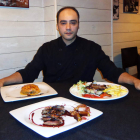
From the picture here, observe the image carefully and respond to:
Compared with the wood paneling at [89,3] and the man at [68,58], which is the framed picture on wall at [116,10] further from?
the man at [68,58]

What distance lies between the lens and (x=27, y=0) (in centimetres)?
213

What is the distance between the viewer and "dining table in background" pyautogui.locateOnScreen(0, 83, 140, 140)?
0.62 m

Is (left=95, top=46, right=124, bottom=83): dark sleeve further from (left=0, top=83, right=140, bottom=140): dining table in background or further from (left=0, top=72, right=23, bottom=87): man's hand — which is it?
(left=0, top=72, right=23, bottom=87): man's hand

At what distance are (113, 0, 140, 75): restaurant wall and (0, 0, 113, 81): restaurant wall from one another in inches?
37.4

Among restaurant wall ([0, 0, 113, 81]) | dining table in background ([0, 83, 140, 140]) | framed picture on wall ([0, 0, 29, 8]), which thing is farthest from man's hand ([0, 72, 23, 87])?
framed picture on wall ([0, 0, 29, 8])

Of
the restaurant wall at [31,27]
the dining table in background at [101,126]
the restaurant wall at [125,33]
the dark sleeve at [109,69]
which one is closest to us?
the dining table in background at [101,126]

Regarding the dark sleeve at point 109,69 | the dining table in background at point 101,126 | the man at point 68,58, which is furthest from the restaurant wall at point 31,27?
the dining table in background at point 101,126

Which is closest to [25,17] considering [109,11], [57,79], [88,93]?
[57,79]

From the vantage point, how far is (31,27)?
2.26 metres

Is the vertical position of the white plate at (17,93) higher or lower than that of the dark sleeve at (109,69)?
lower

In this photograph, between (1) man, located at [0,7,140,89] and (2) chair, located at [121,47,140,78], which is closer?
(1) man, located at [0,7,140,89]

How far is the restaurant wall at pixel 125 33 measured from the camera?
339 centimetres

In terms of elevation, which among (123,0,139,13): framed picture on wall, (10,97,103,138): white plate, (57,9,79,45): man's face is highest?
(123,0,139,13): framed picture on wall

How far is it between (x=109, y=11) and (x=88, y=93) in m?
2.02
